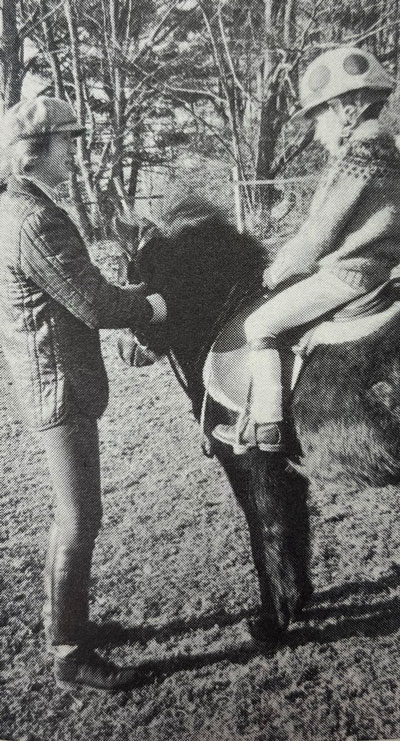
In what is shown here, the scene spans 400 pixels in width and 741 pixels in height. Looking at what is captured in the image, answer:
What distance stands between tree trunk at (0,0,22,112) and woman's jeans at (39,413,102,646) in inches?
35.1

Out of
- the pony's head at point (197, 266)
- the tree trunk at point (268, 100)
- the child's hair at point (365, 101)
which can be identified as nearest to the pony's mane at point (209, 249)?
the pony's head at point (197, 266)

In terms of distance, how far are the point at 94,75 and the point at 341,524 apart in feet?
5.66

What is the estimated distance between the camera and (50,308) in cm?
142

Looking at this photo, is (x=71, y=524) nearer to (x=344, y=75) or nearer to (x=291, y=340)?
(x=291, y=340)

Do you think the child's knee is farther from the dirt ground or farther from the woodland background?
the dirt ground

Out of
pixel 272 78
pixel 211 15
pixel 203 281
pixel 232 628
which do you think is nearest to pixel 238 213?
pixel 203 281

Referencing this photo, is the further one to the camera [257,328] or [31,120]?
[257,328]

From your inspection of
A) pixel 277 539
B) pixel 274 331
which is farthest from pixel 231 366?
pixel 277 539

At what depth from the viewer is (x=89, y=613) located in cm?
172

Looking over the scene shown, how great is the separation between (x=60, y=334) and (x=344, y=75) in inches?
38.1

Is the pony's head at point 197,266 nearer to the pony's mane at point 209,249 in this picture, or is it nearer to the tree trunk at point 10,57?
the pony's mane at point 209,249

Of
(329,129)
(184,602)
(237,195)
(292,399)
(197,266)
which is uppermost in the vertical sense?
(329,129)

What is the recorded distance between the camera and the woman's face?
1353 millimetres

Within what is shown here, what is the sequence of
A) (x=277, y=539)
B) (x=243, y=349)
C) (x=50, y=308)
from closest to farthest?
(x=50, y=308), (x=243, y=349), (x=277, y=539)
